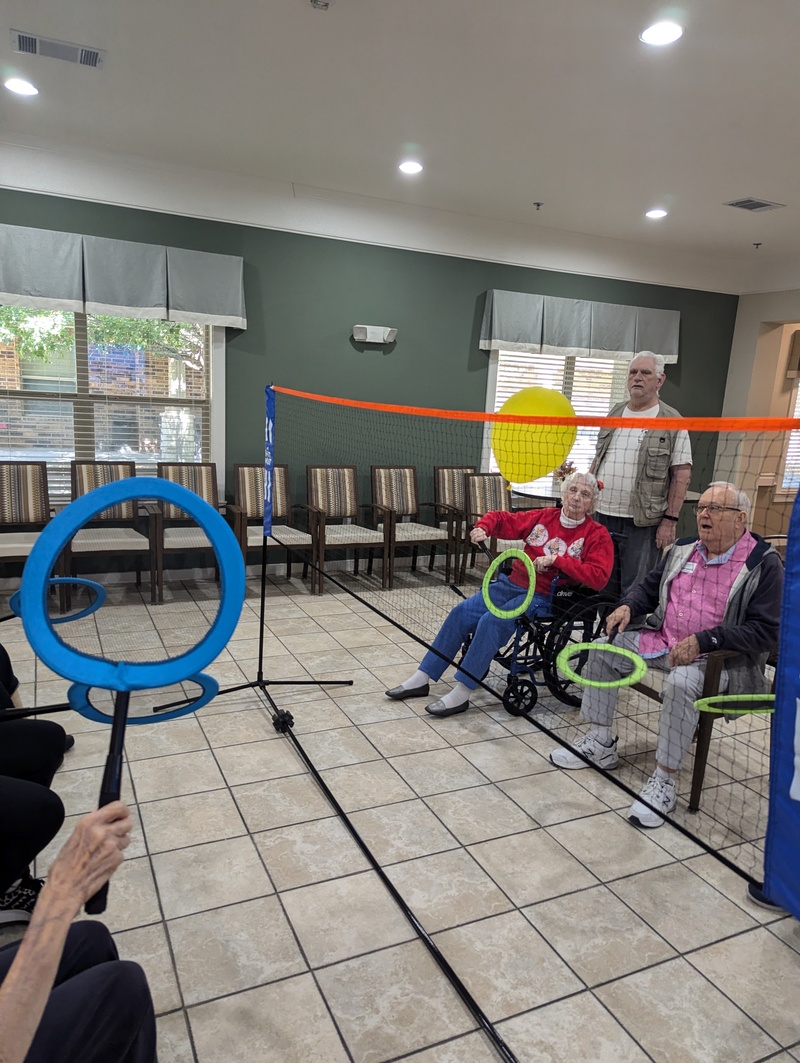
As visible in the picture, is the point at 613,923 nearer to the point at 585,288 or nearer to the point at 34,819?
the point at 34,819

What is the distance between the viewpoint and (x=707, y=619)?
2.49 metres

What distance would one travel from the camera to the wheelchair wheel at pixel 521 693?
322 cm

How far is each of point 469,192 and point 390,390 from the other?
1.69 m

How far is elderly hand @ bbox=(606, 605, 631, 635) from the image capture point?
8.75ft

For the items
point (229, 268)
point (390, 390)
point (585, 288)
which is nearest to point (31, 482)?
point (229, 268)

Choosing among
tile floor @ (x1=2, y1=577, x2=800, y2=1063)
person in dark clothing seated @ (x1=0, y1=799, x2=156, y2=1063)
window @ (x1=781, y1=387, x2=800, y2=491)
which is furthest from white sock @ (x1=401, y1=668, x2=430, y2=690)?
window @ (x1=781, y1=387, x2=800, y2=491)

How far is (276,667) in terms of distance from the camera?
12.2 feet

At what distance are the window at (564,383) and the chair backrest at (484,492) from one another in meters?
0.33

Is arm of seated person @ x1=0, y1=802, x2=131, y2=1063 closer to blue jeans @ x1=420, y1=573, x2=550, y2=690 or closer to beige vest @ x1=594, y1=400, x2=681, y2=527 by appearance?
blue jeans @ x1=420, y1=573, x2=550, y2=690

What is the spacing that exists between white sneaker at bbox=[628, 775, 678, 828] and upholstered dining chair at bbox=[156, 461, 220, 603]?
3.20 metres

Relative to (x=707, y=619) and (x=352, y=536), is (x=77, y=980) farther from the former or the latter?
(x=352, y=536)

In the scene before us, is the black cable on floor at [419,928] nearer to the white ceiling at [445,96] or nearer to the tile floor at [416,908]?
the tile floor at [416,908]

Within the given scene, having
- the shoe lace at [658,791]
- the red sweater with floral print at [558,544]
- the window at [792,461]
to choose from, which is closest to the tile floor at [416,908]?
the shoe lace at [658,791]

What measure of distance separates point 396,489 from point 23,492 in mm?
2817
